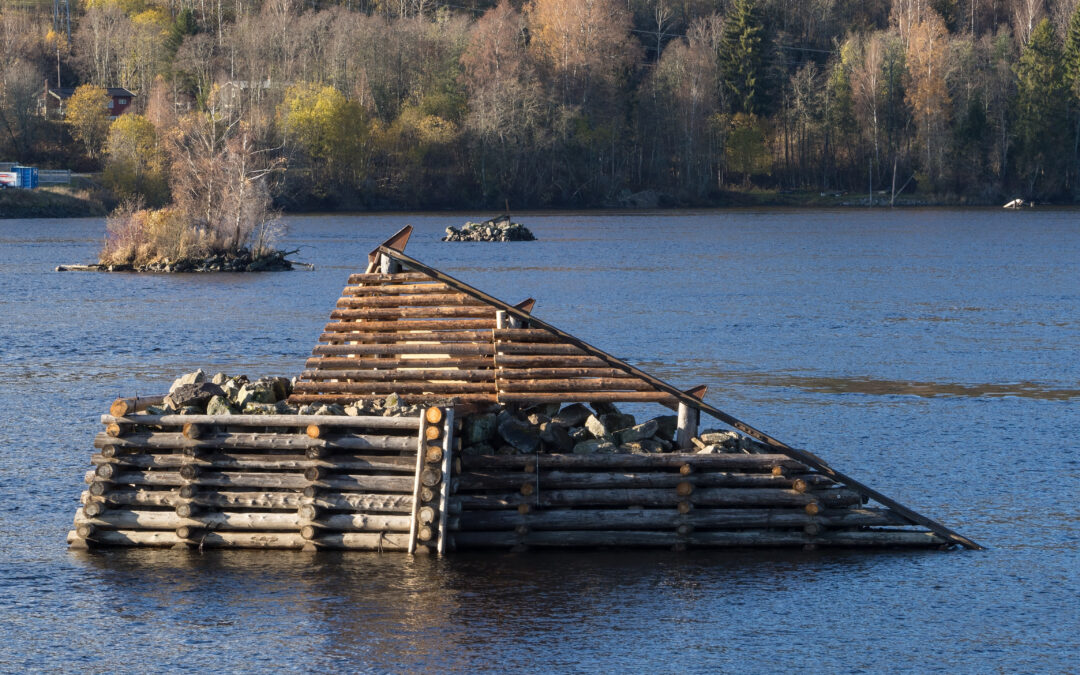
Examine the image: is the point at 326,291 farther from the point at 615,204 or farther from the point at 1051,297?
the point at 615,204

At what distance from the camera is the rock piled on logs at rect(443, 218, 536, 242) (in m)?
103

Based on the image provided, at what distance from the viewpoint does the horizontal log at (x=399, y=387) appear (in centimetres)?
1948

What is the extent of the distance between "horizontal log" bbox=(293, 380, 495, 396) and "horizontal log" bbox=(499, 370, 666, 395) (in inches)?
12.5

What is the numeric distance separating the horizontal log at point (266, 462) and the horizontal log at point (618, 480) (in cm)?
96

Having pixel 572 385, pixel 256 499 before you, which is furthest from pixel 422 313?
pixel 256 499

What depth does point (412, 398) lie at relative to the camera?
19422 millimetres

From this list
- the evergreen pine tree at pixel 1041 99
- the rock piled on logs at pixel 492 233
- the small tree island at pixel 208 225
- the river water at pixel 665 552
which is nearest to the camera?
the river water at pixel 665 552

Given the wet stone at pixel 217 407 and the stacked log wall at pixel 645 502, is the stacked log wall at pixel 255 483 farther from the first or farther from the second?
the stacked log wall at pixel 645 502

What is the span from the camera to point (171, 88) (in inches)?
6383

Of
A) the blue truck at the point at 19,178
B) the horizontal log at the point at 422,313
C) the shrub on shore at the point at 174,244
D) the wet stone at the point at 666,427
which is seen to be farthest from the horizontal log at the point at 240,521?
the blue truck at the point at 19,178

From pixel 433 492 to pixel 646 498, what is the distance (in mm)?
2704

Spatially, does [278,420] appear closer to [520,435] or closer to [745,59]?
[520,435]

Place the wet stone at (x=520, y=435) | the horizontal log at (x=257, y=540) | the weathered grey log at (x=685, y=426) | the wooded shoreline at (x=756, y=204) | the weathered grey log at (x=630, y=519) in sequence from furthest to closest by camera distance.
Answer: the wooded shoreline at (x=756, y=204) < the weathered grey log at (x=685, y=426) < the wet stone at (x=520, y=435) < the weathered grey log at (x=630, y=519) < the horizontal log at (x=257, y=540)

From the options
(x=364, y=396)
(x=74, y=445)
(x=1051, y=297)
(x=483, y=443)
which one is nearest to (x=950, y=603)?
(x=483, y=443)
